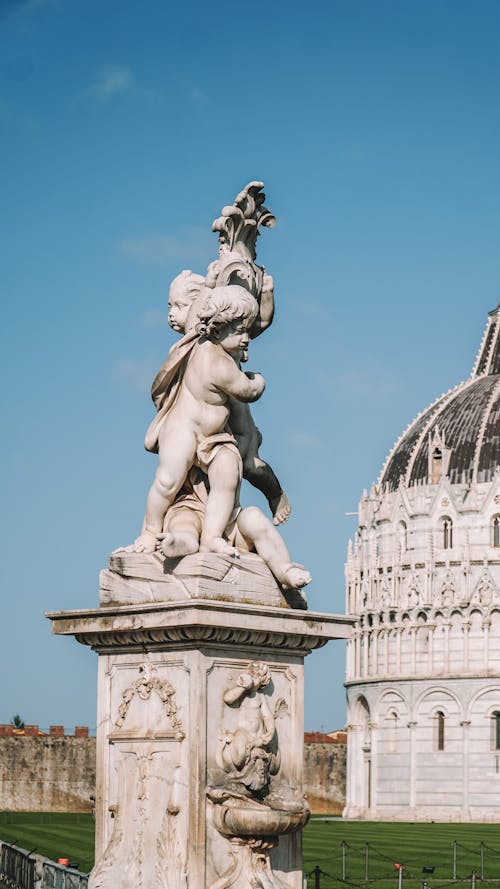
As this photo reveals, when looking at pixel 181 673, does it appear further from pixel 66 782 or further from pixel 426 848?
Result: pixel 66 782

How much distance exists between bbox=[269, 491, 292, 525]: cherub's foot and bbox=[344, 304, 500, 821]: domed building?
247 feet

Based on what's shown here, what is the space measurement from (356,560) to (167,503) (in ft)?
270

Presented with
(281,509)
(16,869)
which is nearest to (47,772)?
(16,869)

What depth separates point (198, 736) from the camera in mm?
7289

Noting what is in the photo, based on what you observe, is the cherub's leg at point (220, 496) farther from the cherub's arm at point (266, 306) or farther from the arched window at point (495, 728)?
the arched window at point (495, 728)

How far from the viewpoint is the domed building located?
8288 centimetres

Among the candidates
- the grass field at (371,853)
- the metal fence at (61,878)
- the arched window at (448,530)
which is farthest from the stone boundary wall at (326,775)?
the metal fence at (61,878)

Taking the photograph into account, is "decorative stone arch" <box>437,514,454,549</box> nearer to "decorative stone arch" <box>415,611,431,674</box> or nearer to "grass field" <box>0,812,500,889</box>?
"decorative stone arch" <box>415,611,431,674</box>

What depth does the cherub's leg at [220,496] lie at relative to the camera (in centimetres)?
776

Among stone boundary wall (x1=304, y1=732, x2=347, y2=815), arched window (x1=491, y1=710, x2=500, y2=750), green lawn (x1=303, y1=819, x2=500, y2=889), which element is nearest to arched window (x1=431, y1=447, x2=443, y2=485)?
arched window (x1=491, y1=710, x2=500, y2=750)

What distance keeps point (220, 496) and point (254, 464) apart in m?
0.51

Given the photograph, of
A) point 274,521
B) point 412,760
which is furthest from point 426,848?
point 412,760

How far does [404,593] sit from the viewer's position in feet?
281

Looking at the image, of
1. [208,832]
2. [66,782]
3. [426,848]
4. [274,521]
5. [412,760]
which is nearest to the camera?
[208,832]
